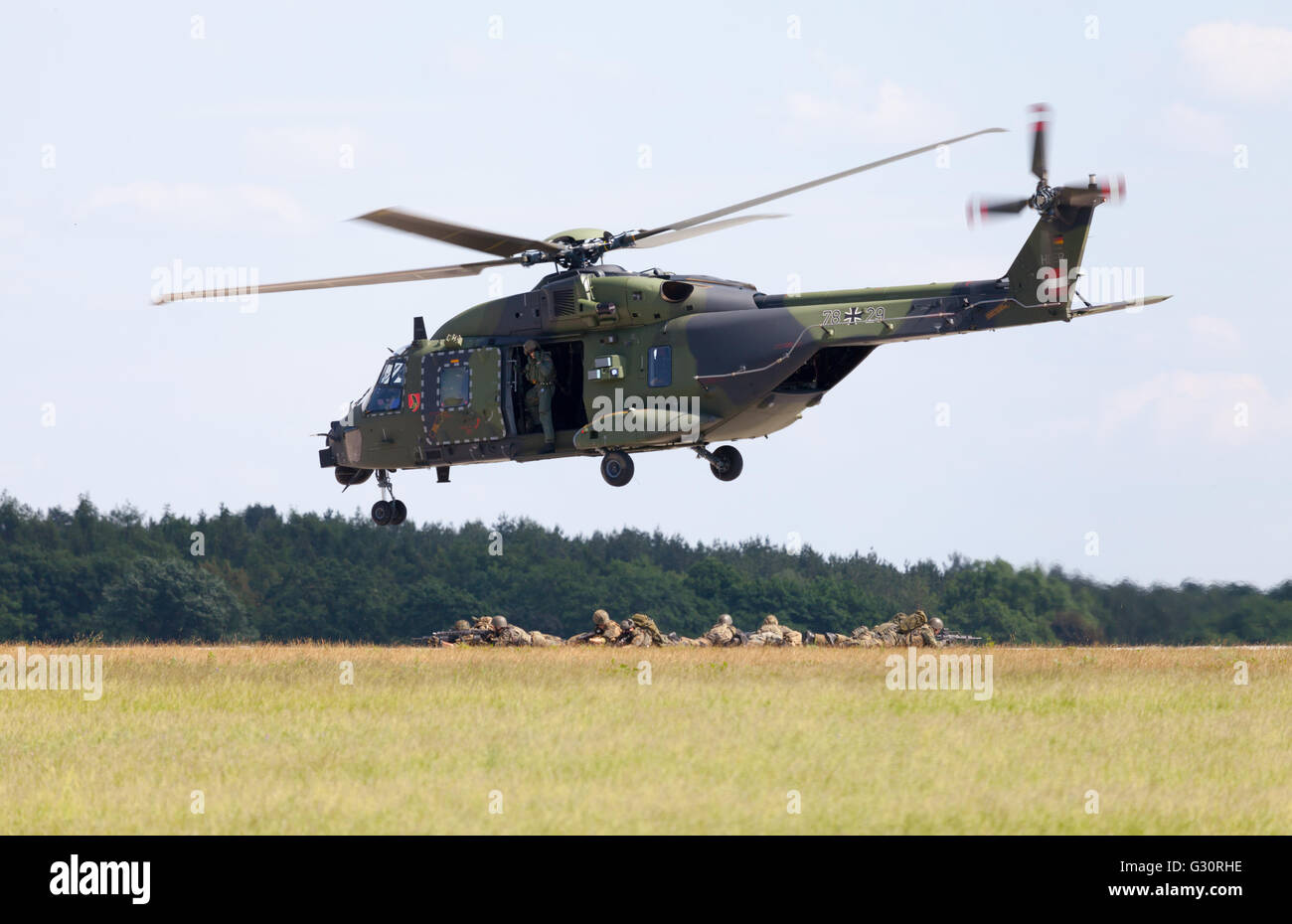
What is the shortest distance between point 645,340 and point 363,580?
199 feet

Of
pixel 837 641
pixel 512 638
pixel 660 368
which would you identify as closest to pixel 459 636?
pixel 512 638

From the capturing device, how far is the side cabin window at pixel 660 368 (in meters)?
30.0

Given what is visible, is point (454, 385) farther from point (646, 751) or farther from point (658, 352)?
point (646, 751)

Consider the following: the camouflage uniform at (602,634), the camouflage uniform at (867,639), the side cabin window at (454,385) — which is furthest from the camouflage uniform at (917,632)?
the side cabin window at (454,385)

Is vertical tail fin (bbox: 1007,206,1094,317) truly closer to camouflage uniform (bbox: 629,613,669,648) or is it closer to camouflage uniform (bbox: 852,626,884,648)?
camouflage uniform (bbox: 852,626,884,648)

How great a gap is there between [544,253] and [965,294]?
28.0 ft

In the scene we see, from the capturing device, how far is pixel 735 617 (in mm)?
85188

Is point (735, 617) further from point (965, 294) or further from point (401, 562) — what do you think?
point (965, 294)

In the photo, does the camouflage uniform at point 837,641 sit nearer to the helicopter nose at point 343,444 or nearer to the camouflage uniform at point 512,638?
the camouflage uniform at point 512,638

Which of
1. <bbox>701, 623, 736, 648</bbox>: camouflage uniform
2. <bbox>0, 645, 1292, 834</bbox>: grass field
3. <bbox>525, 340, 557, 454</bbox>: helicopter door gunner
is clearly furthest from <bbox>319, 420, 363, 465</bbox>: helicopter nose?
<bbox>701, 623, 736, 648</bbox>: camouflage uniform

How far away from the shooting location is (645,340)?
30.3m

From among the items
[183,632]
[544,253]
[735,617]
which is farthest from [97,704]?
[735,617]

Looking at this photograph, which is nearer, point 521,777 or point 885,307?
point 521,777

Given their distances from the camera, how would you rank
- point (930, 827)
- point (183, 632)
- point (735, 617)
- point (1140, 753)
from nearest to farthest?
1. point (930, 827)
2. point (1140, 753)
3. point (183, 632)
4. point (735, 617)
